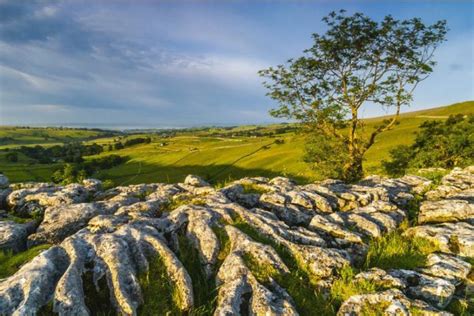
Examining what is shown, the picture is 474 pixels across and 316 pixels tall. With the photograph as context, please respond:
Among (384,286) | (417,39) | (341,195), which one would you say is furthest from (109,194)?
(417,39)

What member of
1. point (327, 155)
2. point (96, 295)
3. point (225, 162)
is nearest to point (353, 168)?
point (327, 155)

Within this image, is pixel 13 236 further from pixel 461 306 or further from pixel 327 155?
pixel 327 155

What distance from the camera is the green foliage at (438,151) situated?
44.2 metres

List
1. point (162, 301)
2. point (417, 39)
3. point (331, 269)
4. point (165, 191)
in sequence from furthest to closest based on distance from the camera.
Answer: point (417, 39)
point (165, 191)
point (331, 269)
point (162, 301)

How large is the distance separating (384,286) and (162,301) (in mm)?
5841

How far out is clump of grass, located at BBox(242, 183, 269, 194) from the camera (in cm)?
1663

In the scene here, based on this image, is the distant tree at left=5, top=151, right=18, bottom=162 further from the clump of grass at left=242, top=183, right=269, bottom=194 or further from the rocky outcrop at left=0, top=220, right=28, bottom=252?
the clump of grass at left=242, top=183, right=269, bottom=194

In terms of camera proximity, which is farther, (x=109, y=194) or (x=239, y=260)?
(x=109, y=194)

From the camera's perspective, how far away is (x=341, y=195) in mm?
15531

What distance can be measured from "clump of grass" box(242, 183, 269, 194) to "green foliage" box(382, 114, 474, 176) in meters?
29.5

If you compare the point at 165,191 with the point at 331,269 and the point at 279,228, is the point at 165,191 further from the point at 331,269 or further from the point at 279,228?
the point at 331,269

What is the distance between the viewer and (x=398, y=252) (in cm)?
988

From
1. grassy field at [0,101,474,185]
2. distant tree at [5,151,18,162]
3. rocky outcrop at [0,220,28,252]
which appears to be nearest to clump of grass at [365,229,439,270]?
rocky outcrop at [0,220,28,252]

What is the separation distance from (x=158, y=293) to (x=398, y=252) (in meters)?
7.85
